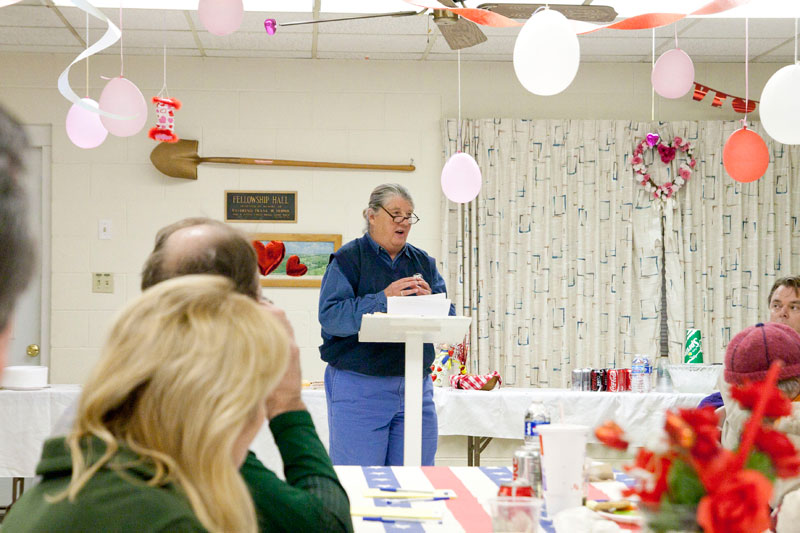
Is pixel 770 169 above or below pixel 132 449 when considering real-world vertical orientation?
above

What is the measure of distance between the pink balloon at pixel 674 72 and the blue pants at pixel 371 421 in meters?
1.55

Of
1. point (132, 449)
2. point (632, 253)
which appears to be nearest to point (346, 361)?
point (132, 449)

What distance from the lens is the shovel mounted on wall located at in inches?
203

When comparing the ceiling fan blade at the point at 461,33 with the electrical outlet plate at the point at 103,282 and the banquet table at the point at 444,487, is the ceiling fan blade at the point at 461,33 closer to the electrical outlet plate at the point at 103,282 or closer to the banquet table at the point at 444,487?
the banquet table at the point at 444,487

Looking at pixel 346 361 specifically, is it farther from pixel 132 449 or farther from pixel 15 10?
pixel 15 10

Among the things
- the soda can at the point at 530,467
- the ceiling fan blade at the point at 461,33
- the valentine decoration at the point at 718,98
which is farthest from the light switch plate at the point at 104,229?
the soda can at the point at 530,467

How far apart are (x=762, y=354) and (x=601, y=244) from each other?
369 cm

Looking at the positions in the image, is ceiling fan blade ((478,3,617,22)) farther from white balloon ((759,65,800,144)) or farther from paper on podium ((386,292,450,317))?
paper on podium ((386,292,450,317))

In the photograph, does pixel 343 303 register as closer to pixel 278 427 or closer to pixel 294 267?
pixel 278 427

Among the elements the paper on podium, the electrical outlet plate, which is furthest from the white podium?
the electrical outlet plate

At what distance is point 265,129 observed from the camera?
5.30 meters

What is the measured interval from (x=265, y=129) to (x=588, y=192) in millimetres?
2050

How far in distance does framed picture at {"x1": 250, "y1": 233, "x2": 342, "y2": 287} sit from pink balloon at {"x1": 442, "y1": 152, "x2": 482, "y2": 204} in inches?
54.7

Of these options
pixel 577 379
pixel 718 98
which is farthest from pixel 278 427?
pixel 718 98
